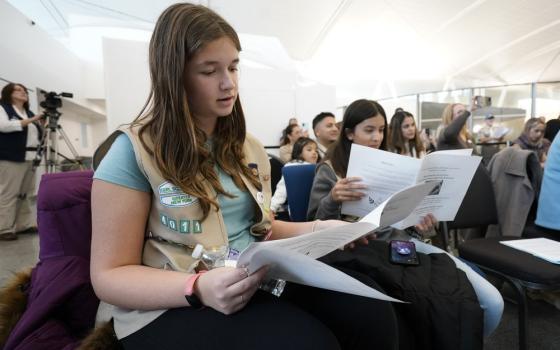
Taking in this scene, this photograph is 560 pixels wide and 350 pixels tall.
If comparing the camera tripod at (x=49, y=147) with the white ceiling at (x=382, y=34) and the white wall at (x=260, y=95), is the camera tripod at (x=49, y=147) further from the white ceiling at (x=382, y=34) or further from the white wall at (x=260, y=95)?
the white ceiling at (x=382, y=34)

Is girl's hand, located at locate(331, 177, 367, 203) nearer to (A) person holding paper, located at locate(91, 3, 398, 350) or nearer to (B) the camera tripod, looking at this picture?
(A) person holding paper, located at locate(91, 3, 398, 350)

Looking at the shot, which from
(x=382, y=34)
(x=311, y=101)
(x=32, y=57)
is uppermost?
(x=382, y=34)

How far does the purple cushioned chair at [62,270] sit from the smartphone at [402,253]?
797 mm

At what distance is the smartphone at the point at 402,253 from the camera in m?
0.89

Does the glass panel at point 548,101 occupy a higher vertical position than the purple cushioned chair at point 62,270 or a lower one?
higher

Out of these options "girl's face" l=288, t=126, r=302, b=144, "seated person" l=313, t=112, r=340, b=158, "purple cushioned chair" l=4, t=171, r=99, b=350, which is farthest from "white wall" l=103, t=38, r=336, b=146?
"purple cushioned chair" l=4, t=171, r=99, b=350

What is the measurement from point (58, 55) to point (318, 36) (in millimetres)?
5178

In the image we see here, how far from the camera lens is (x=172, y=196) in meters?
0.60

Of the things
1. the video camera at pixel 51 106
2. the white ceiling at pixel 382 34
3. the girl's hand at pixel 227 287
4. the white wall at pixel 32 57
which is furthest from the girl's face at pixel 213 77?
the white ceiling at pixel 382 34

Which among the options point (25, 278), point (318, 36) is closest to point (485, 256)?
point (25, 278)

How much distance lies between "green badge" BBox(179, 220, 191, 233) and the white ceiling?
4.76 m

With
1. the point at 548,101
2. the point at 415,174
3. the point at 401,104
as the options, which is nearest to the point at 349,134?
the point at 415,174

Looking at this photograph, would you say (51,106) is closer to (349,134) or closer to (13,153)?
(13,153)

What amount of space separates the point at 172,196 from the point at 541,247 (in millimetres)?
1433
